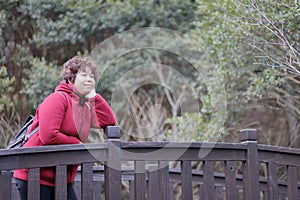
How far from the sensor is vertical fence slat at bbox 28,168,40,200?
3.24 m

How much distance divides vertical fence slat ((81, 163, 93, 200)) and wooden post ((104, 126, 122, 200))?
127 millimetres

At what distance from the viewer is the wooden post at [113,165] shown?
11.5 ft

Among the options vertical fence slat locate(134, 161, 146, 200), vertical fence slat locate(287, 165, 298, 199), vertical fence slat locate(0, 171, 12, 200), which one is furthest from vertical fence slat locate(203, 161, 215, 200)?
vertical fence slat locate(0, 171, 12, 200)

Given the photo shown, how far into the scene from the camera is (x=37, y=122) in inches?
135

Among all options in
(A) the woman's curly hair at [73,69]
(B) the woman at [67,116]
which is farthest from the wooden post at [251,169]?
(A) the woman's curly hair at [73,69]

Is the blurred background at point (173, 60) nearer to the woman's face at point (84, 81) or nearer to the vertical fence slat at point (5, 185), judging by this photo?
the woman's face at point (84, 81)

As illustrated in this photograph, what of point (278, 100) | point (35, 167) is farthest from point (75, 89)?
point (278, 100)

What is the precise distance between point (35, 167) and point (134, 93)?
634 cm

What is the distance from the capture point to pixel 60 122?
10.9 ft

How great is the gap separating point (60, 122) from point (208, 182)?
119 centimetres

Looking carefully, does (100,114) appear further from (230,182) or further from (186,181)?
(230,182)

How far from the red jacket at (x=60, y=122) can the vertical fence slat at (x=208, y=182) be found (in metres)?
0.90

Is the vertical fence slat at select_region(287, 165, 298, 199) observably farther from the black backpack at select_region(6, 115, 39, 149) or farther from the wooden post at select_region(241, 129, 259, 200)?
the black backpack at select_region(6, 115, 39, 149)

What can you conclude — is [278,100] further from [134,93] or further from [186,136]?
[134,93]
